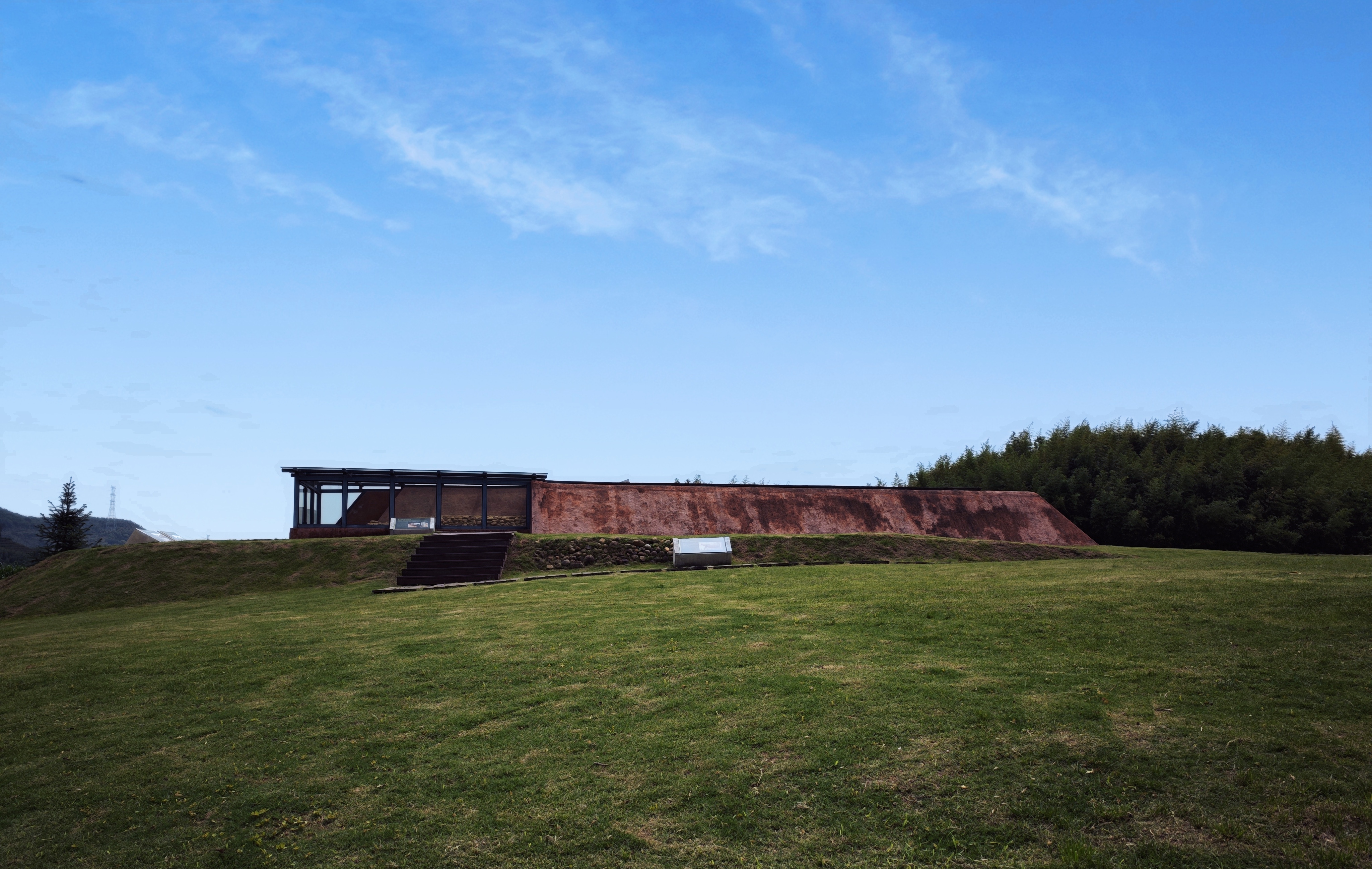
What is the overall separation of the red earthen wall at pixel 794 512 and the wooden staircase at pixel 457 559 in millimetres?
3773

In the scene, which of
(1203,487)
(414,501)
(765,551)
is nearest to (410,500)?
(414,501)

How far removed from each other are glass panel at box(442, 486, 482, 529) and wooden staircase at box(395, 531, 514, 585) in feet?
12.7

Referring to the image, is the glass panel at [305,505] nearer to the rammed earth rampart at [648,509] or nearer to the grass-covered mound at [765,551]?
the rammed earth rampart at [648,509]

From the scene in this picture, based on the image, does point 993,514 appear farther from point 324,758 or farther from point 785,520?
point 324,758

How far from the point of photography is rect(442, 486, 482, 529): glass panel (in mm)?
33438

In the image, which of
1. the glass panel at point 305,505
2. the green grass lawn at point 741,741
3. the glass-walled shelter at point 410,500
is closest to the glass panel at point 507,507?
the glass-walled shelter at point 410,500

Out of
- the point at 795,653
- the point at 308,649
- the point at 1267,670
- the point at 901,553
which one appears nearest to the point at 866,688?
the point at 795,653

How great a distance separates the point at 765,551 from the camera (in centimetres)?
2678

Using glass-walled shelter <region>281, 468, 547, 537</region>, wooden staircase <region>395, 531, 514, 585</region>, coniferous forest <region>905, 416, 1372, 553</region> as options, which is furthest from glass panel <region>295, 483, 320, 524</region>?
coniferous forest <region>905, 416, 1372, 553</region>

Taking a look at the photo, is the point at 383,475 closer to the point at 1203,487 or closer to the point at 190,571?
the point at 190,571

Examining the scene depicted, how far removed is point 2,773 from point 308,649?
4.96 meters

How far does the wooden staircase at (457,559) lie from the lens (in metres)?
24.2

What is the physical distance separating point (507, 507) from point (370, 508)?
616 centimetres

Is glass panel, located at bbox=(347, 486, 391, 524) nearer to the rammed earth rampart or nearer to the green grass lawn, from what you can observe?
the rammed earth rampart
